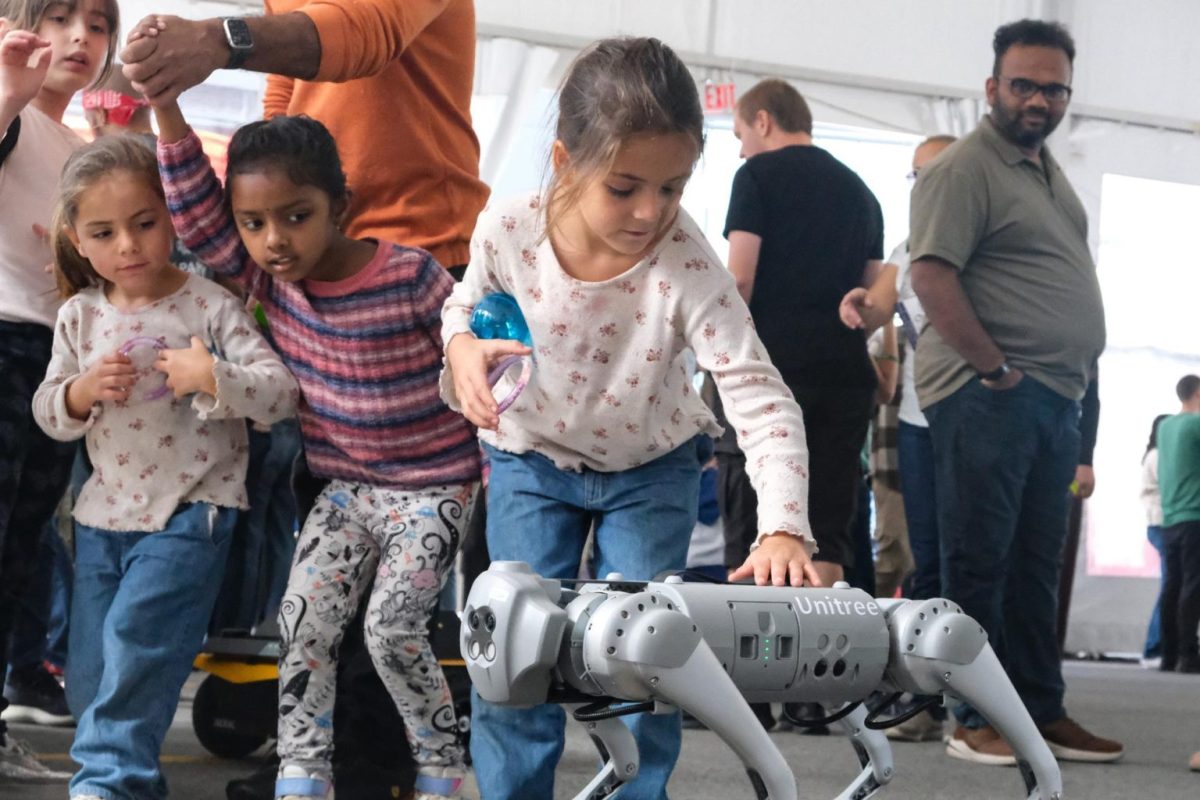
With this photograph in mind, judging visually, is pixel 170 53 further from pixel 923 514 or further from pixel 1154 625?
pixel 1154 625

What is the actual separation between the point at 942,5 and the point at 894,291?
12.3 ft

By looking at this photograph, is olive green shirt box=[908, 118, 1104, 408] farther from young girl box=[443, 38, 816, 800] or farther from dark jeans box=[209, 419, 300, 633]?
dark jeans box=[209, 419, 300, 633]

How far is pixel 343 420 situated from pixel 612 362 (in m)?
0.50

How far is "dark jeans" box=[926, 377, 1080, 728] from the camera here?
10.3 feet

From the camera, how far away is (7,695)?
10.9 feet

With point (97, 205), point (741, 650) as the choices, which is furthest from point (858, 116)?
point (741, 650)

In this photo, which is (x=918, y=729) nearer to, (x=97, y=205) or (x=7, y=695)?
(x=7, y=695)

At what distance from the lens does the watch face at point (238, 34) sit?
76.4 inches

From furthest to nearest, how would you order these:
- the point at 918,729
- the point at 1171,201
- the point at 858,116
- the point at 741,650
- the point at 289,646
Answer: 1. the point at 1171,201
2. the point at 858,116
3. the point at 918,729
4. the point at 289,646
5. the point at 741,650

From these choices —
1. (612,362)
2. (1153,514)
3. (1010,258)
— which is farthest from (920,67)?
(612,362)

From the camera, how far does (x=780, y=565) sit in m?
1.58

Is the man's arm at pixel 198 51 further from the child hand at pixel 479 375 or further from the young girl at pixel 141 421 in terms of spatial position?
the child hand at pixel 479 375

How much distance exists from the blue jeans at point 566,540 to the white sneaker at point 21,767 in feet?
3.12

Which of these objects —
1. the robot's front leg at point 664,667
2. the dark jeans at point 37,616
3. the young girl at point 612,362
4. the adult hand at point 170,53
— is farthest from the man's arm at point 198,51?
the dark jeans at point 37,616
